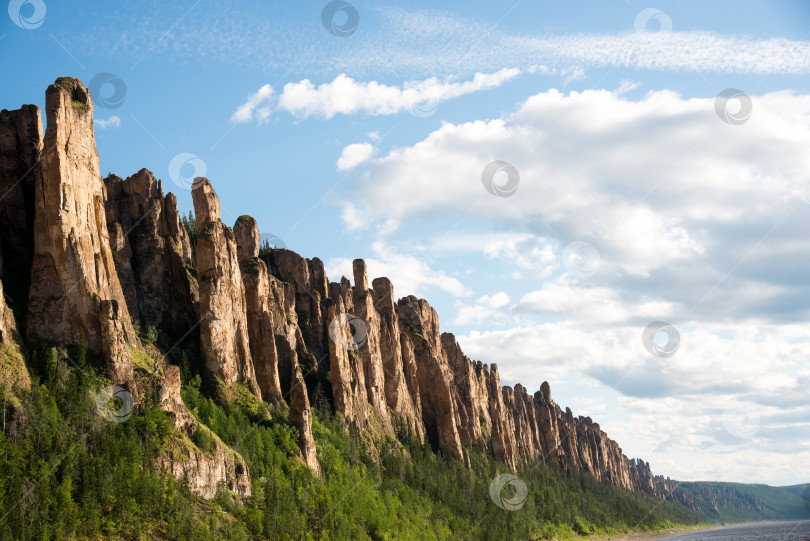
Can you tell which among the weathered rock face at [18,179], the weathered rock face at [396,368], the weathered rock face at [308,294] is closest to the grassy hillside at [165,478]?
the weathered rock face at [18,179]

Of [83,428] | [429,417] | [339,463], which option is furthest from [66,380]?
[429,417]

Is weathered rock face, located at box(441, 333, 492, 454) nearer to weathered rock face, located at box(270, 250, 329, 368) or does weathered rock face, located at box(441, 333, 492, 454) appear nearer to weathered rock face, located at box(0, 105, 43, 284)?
weathered rock face, located at box(270, 250, 329, 368)

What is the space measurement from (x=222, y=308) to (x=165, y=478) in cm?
3494

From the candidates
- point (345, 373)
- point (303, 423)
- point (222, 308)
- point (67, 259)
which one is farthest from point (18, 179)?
point (345, 373)

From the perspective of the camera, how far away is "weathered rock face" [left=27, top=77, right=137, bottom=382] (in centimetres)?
7719

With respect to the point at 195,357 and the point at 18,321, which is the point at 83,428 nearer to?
the point at 18,321

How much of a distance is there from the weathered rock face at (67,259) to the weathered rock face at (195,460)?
557cm

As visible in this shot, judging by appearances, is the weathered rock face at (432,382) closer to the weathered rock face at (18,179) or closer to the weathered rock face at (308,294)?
the weathered rock face at (308,294)

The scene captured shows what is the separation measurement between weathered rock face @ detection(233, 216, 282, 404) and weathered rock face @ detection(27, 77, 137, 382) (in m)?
27.4

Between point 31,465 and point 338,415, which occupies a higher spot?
point 338,415

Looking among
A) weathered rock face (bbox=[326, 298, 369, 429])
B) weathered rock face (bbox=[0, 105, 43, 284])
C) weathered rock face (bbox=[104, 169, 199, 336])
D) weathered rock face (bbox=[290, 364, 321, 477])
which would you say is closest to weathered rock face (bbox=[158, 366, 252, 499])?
weathered rock face (bbox=[290, 364, 321, 477])

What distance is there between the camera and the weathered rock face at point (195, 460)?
7431 cm

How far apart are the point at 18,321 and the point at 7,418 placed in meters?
16.2

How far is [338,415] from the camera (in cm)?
12262
